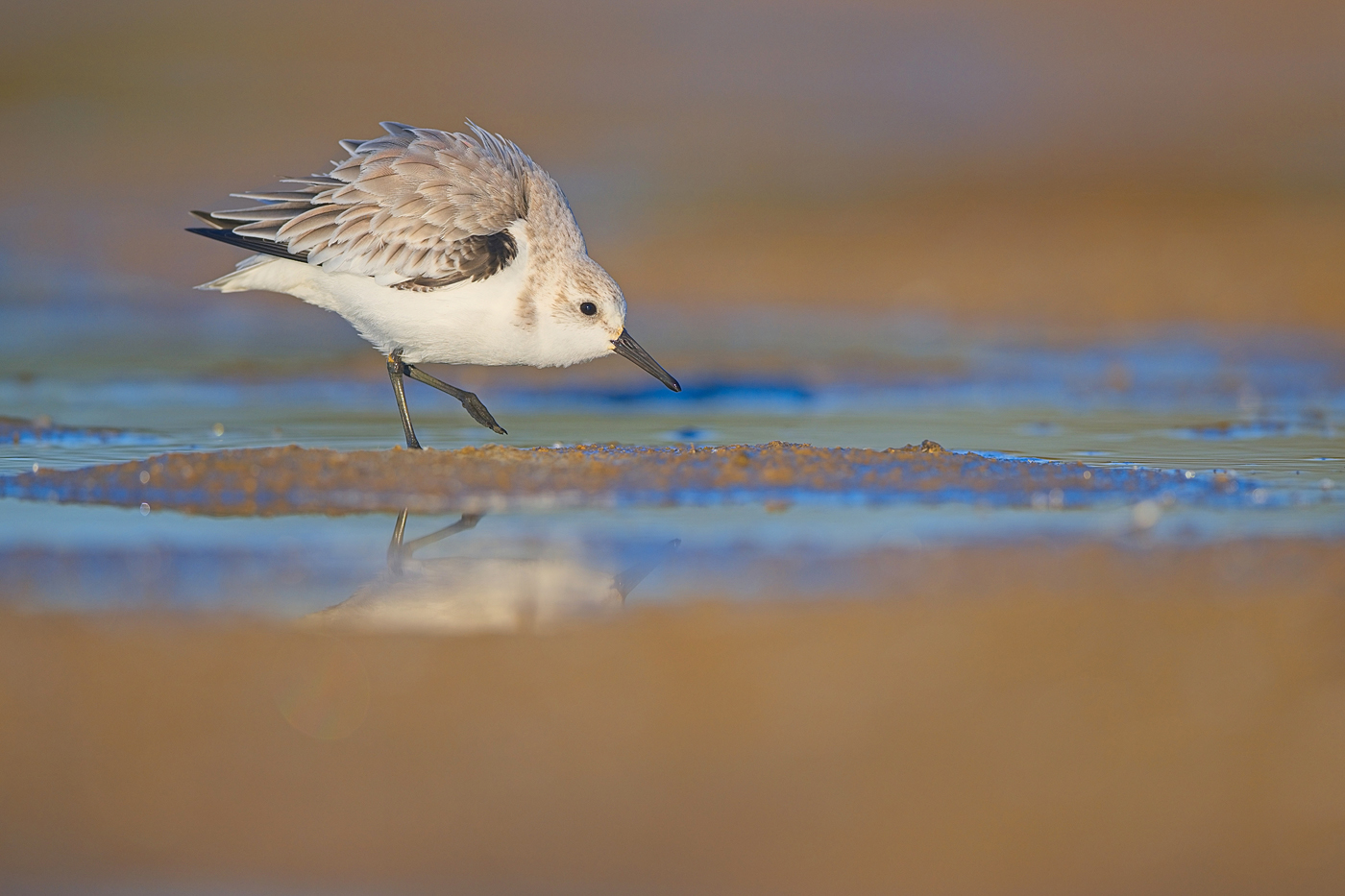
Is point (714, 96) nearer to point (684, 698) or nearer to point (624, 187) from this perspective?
point (624, 187)

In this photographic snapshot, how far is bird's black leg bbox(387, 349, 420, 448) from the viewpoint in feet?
27.1

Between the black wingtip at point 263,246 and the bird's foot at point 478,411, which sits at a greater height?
the black wingtip at point 263,246

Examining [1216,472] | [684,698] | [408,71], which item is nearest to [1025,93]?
[408,71]

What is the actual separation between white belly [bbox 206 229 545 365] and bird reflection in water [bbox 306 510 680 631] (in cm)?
183

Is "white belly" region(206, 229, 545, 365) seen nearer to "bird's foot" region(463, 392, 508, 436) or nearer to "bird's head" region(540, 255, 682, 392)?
"bird's head" region(540, 255, 682, 392)

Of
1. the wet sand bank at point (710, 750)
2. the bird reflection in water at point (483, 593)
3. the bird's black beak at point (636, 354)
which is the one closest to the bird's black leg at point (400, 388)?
the bird's black beak at point (636, 354)

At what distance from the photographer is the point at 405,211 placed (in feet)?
26.2

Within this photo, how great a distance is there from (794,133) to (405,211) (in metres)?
15.5

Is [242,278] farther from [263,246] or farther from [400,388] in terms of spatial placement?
[400,388]

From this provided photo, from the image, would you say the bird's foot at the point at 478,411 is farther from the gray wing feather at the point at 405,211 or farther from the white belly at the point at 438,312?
the gray wing feather at the point at 405,211

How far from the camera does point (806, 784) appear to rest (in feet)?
14.2

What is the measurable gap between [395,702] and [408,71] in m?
22.6

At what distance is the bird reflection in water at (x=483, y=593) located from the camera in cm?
538

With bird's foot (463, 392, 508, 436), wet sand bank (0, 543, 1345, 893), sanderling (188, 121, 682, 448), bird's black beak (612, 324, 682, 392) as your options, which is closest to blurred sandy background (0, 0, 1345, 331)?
bird's foot (463, 392, 508, 436)
